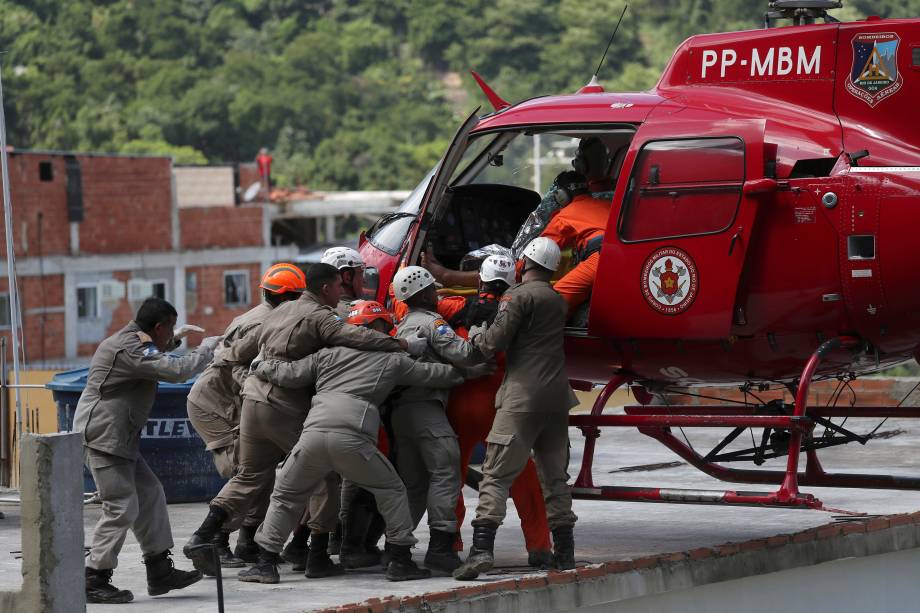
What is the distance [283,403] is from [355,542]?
122cm

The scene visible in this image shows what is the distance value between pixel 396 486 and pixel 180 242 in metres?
53.4

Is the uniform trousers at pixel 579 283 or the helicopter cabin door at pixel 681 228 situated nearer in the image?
the helicopter cabin door at pixel 681 228

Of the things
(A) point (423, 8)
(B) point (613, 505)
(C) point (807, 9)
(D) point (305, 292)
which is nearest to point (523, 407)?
(D) point (305, 292)

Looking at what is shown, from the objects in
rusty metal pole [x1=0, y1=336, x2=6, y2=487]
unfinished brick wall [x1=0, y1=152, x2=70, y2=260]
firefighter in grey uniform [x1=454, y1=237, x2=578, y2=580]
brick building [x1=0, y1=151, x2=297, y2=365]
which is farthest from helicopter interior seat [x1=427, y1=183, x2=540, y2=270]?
unfinished brick wall [x1=0, y1=152, x2=70, y2=260]

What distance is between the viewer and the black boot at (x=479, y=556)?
9688 mm

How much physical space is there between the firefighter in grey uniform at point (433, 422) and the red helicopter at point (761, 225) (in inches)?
36.3

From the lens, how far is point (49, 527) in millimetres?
8336

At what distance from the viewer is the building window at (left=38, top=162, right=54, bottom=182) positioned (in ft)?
179

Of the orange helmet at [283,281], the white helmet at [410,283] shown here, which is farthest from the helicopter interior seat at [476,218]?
the white helmet at [410,283]

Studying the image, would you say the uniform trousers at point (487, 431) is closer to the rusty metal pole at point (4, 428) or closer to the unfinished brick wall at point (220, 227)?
the rusty metal pole at point (4, 428)

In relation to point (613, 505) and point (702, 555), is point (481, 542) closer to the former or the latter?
point (702, 555)

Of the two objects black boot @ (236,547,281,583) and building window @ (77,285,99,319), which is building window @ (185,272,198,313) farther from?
black boot @ (236,547,281,583)

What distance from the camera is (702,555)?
10375mm

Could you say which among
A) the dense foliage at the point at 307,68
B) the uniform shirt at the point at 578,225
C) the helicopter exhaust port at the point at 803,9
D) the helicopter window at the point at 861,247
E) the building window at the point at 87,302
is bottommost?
the helicopter window at the point at 861,247
